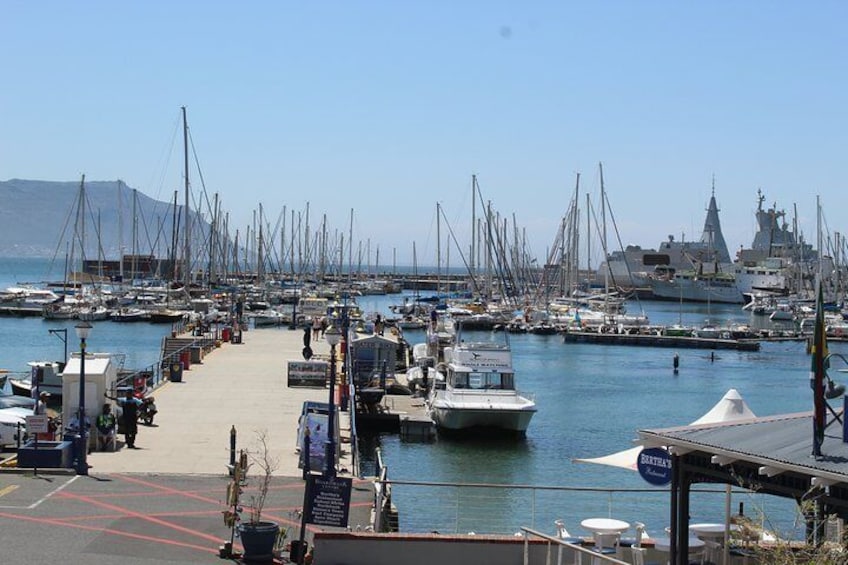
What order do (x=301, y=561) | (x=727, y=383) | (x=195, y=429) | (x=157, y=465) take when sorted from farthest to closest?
(x=727, y=383) → (x=195, y=429) → (x=157, y=465) → (x=301, y=561)

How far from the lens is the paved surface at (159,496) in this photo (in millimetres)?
19344

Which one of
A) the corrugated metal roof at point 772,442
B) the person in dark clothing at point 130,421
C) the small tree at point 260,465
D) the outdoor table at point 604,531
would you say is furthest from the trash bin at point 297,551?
the person in dark clothing at point 130,421

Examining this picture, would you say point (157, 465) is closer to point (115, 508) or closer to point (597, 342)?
point (115, 508)

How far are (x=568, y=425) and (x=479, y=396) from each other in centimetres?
856

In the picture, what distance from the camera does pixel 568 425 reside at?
5384 centimetres

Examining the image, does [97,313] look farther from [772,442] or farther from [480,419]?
[772,442]

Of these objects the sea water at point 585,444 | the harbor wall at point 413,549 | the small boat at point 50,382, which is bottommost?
the sea water at point 585,444

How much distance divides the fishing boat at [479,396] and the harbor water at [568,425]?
0.69 m

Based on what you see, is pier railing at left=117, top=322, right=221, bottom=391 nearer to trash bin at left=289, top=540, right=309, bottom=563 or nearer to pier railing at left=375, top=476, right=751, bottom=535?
pier railing at left=375, top=476, right=751, bottom=535

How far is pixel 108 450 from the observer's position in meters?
29.5

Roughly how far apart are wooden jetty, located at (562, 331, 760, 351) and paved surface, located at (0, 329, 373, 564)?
77.0 m

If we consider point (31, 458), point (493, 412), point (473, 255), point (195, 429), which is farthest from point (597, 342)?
point (31, 458)

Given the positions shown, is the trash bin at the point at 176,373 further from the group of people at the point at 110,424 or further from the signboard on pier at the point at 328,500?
the signboard on pier at the point at 328,500

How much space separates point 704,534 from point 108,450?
17.1 metres
